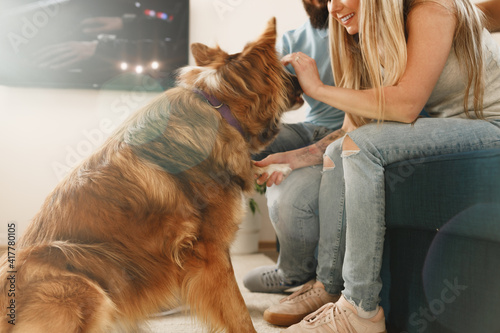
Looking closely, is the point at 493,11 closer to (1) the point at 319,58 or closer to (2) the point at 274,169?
(1) the point at 319,58

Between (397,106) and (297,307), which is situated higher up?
(397,106)

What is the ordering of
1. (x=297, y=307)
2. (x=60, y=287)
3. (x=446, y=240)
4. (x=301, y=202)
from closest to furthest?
(x=60, y=287), (x=446, y=240), (x=297, y=307), (x=301, y=202)

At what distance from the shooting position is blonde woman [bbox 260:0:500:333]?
129 cm

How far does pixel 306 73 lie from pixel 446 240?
0.78m

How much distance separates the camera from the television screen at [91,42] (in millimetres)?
3297

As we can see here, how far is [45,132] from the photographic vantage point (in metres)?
3.44

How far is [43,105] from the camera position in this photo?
3.44 m

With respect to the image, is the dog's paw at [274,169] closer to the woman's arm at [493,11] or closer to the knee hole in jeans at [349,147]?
the knee hole in jeans at [349,147]

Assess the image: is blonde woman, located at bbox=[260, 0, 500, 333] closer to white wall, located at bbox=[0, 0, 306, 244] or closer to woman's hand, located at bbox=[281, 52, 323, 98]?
woman's hand, located at bbox=[281, 52, 323, 98]

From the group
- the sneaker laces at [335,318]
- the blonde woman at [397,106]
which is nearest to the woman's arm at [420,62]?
the blonde woman at [397,106]

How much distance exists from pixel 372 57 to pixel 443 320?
0.93m

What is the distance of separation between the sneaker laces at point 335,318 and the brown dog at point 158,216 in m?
0.27

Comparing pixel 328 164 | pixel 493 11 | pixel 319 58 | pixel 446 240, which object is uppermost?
pixel 493 11

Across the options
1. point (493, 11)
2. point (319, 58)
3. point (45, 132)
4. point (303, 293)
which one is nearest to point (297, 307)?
point (303, 293)
